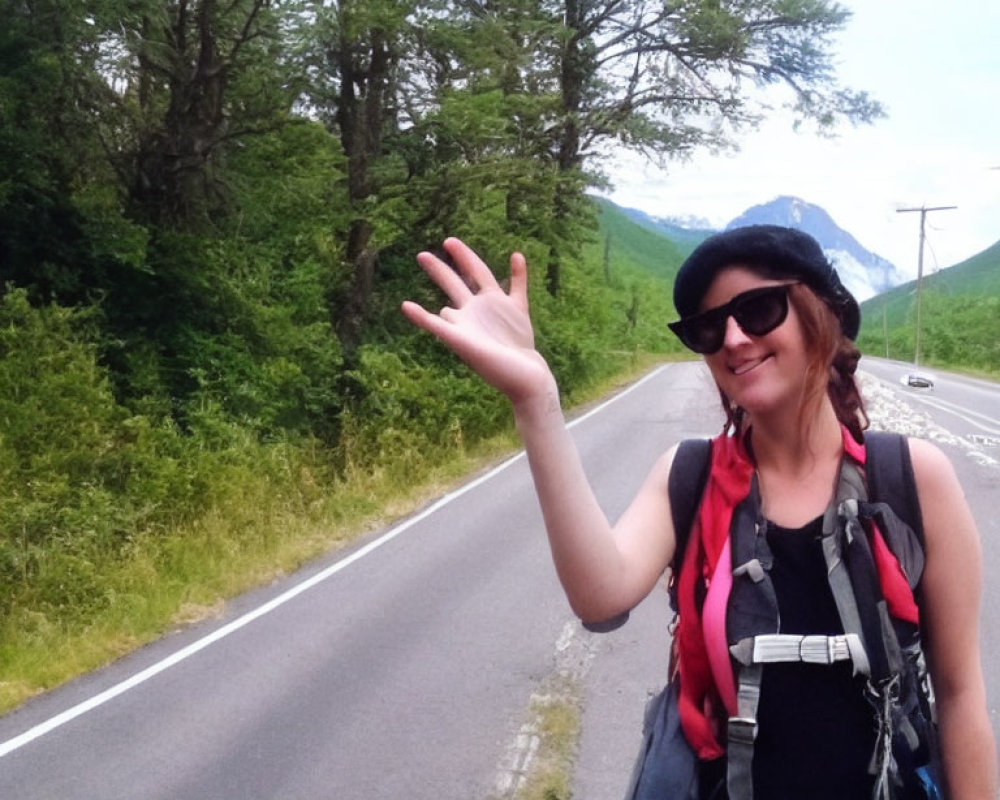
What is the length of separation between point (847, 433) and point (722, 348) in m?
0.24

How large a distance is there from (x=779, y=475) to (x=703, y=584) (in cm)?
21

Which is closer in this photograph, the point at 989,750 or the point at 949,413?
the point at 989,750

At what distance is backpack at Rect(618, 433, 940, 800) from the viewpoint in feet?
5.22

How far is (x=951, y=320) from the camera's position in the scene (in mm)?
66438

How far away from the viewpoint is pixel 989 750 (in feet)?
5.71

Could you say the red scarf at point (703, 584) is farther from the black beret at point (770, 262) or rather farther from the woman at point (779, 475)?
the black beret at point (770, 262)

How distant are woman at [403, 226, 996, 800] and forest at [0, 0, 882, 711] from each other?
576cm

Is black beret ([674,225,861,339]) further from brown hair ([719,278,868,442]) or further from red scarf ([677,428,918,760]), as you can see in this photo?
red scarf ([677,428,918,760])

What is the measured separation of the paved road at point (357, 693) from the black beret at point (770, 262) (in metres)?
3.31

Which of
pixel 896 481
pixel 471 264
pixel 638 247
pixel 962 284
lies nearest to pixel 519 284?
pixel 471 264

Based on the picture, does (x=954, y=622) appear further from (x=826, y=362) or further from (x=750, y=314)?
(x=750, y=314)

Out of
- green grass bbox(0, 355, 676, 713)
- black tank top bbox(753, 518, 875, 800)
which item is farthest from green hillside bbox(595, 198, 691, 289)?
black tank top bbox(753, 518, 875, 800)

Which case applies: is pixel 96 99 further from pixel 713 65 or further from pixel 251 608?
pixel 713 65

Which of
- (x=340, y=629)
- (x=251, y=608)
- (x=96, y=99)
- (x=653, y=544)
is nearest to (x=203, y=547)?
(x=251, y=608)
